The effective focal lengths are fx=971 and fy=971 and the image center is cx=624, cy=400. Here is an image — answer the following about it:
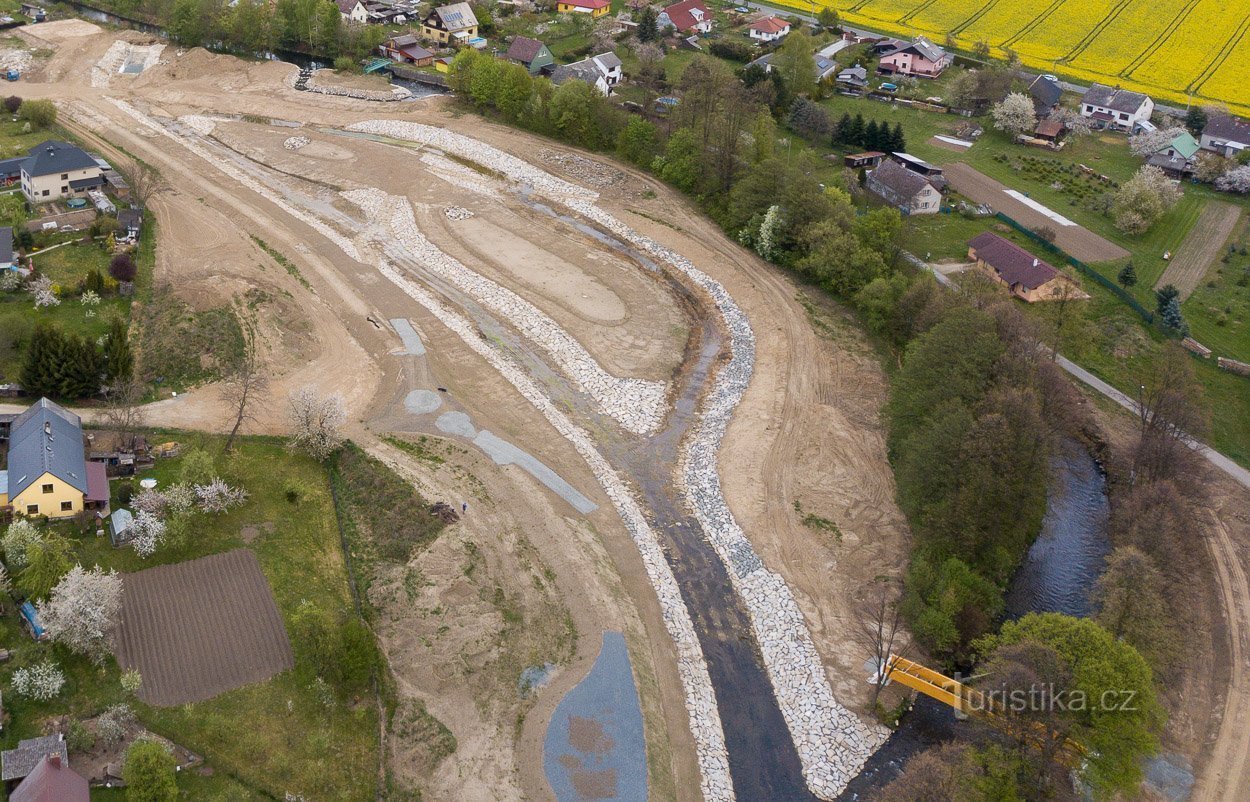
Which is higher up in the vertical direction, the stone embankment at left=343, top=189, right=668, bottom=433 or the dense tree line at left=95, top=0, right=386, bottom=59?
the dense tree line at left=95, top=0, right=386, bottom=59

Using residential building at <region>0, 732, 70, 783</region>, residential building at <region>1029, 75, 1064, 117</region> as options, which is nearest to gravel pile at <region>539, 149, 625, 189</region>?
residential building at <region>1029, 75, 1064, 117</region>

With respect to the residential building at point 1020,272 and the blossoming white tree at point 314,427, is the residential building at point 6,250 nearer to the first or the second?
the blossoming white tree at point 314,427

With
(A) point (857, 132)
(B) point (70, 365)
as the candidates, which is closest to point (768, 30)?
(A) point (857, 132)

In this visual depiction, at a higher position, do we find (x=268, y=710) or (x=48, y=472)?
(x=48, y=472)

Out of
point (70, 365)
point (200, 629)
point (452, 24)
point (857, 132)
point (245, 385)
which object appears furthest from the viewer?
point (452, 24)

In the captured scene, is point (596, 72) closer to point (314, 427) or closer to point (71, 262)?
point (71, 262)

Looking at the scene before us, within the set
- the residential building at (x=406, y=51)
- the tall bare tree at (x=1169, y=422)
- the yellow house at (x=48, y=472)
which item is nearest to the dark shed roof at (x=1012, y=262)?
the tall bare tree at (x=1169, y=422)

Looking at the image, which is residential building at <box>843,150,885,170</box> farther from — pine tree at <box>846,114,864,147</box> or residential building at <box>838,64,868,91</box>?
residential building at <box>838,64,868,91</box>
